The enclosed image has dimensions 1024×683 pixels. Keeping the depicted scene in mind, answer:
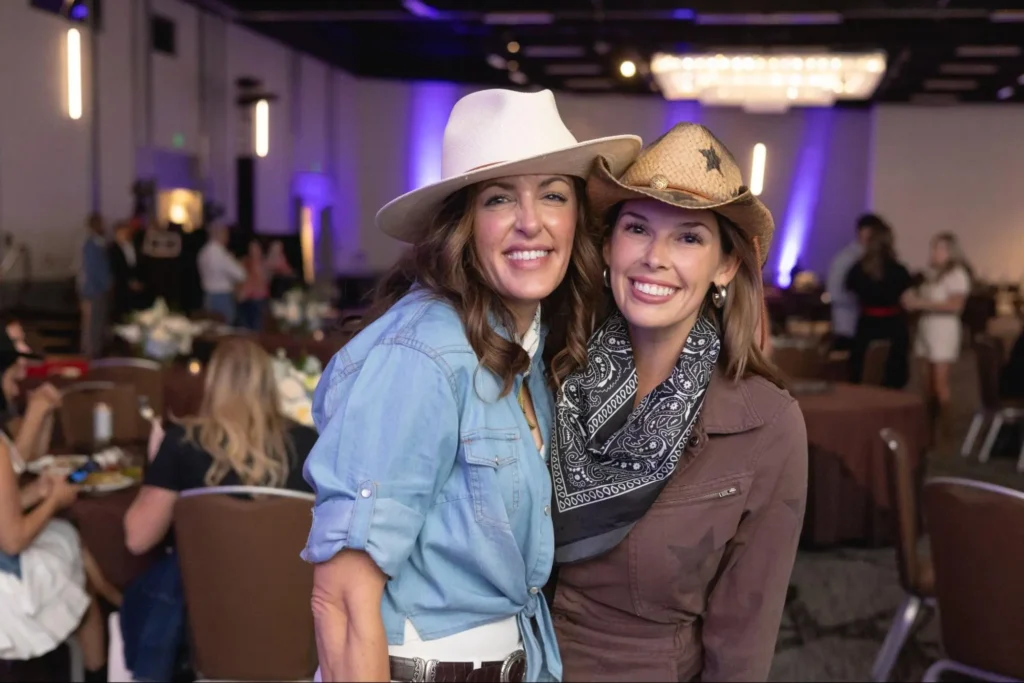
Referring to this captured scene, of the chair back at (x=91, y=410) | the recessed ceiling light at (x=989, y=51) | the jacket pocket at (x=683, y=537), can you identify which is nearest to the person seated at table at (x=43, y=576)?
the chair back at (x=91, y=410)

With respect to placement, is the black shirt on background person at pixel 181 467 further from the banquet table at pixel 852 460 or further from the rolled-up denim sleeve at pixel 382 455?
the banquet table at pixel 852 460

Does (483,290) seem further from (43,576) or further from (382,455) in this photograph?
(43,576)

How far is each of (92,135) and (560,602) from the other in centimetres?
985

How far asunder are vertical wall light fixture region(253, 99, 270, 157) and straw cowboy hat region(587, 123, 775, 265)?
534 inches

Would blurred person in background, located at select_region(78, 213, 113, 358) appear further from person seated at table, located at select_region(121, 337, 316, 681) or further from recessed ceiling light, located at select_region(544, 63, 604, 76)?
recessed ceiling light, located at select_region(544, 63, 604, 76)

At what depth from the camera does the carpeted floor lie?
3.58m

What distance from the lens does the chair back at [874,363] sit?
6.16 metres

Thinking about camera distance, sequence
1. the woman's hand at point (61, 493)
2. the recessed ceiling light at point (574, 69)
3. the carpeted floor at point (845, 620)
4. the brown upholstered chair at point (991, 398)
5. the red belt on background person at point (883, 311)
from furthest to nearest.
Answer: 1. the recessed ceiling light at point (574, 69)
2. the red belt on background person at point (883, 311)
3. the brown upholstered chair at point (991, 398)
4. the carpeted floor at point (845, 620)
5. the woman's hand at point (61, 493)

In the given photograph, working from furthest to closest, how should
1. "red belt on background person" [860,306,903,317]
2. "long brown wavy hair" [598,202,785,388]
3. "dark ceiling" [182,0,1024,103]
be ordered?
1. "dark ceiling" [182,0,1024,103]
2. "red belt on background person" [860,306,903,317]
3. "long brown wavy hair" [598,202,785,388]

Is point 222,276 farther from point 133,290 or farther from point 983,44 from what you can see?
point 983,44

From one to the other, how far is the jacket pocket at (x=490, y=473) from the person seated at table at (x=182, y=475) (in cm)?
158

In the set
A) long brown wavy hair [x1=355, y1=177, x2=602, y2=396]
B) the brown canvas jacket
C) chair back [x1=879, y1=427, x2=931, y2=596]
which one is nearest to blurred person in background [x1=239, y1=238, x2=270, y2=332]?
chair back [x1=879, y1=427, x2=931, y2=596]

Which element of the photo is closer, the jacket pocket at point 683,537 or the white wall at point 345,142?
the jacket pocket at point 683,537

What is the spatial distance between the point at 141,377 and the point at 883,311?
192 inches
